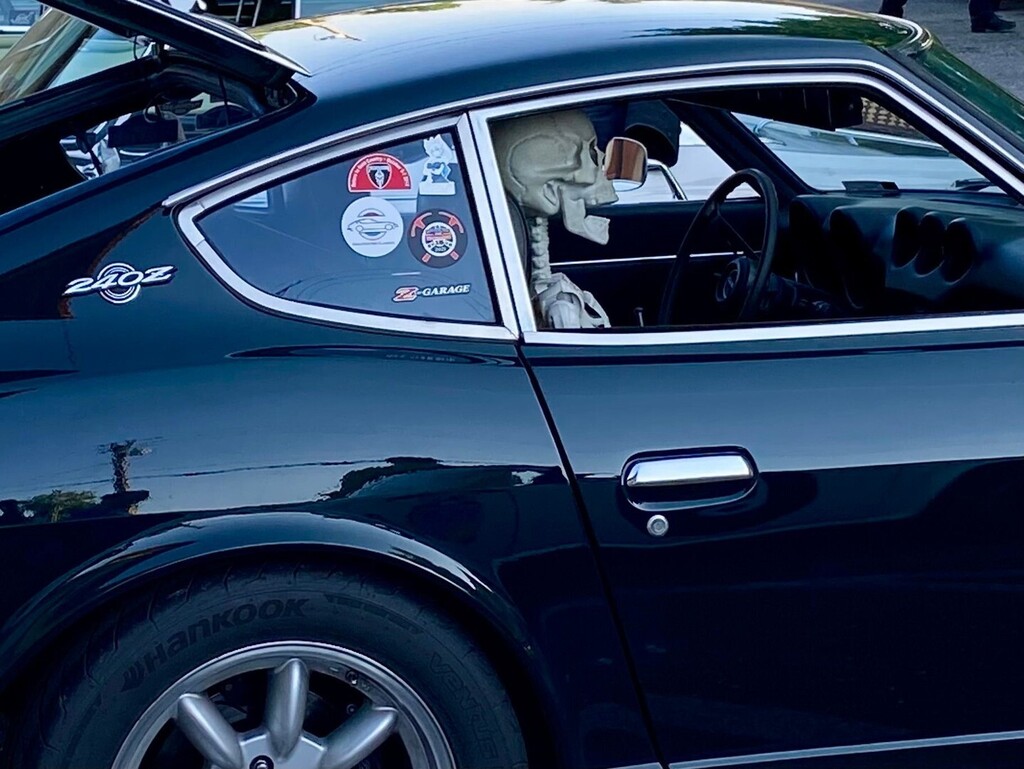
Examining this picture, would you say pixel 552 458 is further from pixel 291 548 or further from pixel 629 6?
pixel 629 6

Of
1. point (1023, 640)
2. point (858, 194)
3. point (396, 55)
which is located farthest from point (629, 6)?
point (1023, 640)

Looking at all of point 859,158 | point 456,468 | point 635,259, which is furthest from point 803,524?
point 859,158

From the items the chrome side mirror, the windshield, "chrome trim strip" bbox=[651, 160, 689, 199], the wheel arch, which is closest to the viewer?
the wheel arch

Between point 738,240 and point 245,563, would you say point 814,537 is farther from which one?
point 738,240

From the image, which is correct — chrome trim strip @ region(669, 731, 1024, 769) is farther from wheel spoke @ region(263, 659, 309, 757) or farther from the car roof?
the car roof

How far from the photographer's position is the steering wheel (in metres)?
2.85

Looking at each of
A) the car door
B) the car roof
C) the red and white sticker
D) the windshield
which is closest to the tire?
the car door

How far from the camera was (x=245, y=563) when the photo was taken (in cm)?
211

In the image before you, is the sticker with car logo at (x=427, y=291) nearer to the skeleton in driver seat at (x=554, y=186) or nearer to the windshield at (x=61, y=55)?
the skeleton in driver seat at (x=554, y=186)

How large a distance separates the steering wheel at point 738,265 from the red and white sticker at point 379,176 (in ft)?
2.79

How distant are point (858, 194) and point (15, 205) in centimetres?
204

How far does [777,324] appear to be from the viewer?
233cm

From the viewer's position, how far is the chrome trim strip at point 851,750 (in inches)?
90.3

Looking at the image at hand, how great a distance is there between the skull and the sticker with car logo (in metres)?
0.30
